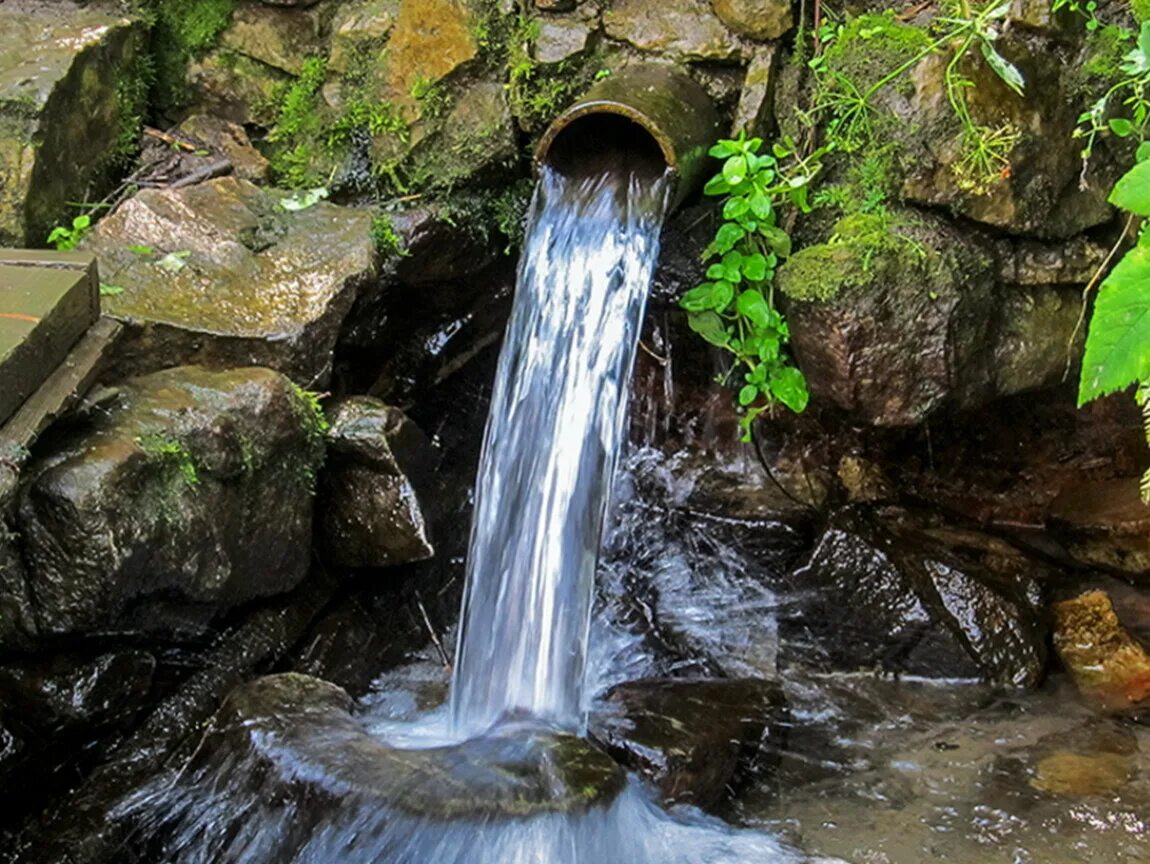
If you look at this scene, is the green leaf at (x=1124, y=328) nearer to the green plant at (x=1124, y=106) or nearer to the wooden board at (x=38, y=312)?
the green plant at (x=1124, y=106)

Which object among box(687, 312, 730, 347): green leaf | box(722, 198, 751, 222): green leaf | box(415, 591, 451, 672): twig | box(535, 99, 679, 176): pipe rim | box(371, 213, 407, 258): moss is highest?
box(535, 99, 679, 176): pipe rim

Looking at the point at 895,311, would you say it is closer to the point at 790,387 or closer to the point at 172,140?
the point at 790,387

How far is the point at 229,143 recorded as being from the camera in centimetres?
500

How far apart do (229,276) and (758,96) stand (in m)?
2.28

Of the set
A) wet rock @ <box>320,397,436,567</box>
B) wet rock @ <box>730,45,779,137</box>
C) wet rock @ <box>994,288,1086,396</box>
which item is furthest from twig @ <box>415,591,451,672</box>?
wet rock @ <box>994,288,1086,396</box>

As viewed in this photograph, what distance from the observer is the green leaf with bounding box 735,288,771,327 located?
416 centimetres

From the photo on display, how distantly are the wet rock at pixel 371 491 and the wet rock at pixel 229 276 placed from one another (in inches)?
10.6

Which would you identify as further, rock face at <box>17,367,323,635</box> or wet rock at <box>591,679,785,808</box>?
wet rock at <box>591,679,785,808</box>

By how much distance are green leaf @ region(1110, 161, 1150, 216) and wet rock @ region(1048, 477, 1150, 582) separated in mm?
3234

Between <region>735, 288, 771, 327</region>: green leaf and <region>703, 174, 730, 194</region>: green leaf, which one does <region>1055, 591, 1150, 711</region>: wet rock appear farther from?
<region>703, 174, 730, 194</region>: green leaf

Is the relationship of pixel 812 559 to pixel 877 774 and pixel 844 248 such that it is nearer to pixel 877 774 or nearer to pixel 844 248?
pixel 877 774

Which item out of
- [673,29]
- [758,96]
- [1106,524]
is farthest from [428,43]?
[1106,524]

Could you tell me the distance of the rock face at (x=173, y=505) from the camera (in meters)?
3.09

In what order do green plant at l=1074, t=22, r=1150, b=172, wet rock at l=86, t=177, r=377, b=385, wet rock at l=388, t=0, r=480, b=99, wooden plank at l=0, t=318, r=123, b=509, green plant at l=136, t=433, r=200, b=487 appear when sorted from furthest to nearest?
wet rock at l=388, t=0, r=480, b=99 < wet rock at l=86, t=177, r=377, b=385 < green plant at l=1074, t=22, r=1150, b=172 < green plant at l=136, t=433, r=200, b=487 < wooden plank at l=0, t=318, r=123, b=509
